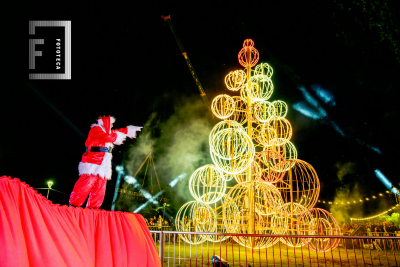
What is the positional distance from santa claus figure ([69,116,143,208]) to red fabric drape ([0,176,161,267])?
671 mm

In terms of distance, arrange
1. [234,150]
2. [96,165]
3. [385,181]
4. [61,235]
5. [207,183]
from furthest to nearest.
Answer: [385,181], [207,183], [234,150], [96,165], [61,235]

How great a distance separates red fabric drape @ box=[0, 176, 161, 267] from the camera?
1328 mm

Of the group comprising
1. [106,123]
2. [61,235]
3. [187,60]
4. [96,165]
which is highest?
[187,60]

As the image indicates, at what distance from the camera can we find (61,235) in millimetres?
1575

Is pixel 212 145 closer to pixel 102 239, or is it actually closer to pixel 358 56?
pixel 102 239

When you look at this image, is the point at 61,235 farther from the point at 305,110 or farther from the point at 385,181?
the point at 385,181

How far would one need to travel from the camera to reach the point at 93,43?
5.04 metres

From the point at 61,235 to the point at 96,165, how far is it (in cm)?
141

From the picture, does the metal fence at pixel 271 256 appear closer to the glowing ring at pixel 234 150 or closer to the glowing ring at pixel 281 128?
the glowing ring at pixel 234 150

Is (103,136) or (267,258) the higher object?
(103,136)

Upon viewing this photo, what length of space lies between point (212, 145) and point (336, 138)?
5.53 m

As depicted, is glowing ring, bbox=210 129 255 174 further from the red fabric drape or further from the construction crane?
the construction crane

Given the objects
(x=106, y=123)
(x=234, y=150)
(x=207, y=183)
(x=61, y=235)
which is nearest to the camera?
(x=61, y=235)

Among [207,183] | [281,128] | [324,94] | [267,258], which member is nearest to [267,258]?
[267,258]
